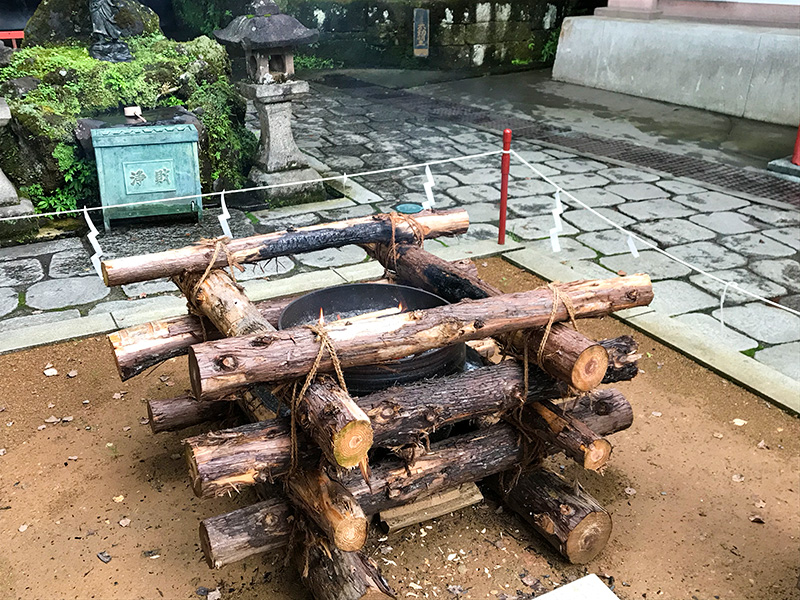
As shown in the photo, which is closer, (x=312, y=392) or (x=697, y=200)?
(x=312, y=392)

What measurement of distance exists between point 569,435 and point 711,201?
5.27 meters

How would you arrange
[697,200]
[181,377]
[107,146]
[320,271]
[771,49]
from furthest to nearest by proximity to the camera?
[771,49], [697,200], [107,146], [320,271], [181,377]

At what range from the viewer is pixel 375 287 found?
13.0 ft

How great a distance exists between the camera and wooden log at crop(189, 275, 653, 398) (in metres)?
2.72

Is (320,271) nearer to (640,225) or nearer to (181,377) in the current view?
(181,377)

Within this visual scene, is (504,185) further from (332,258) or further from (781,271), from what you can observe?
(781,271)

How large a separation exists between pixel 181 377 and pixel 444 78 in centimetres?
A: 1013

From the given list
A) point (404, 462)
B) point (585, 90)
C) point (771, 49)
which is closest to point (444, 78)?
point (585, 90)

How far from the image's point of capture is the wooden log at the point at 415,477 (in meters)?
3.01

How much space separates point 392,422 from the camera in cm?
300

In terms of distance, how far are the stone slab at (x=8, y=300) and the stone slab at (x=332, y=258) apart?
2.25 m

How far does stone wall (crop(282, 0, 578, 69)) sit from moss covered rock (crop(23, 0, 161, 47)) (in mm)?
6430

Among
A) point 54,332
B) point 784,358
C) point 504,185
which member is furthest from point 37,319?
point 784,358

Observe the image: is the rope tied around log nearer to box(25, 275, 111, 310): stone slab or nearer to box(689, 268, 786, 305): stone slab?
Result: box(25, 275, 111, 310): stone slab
